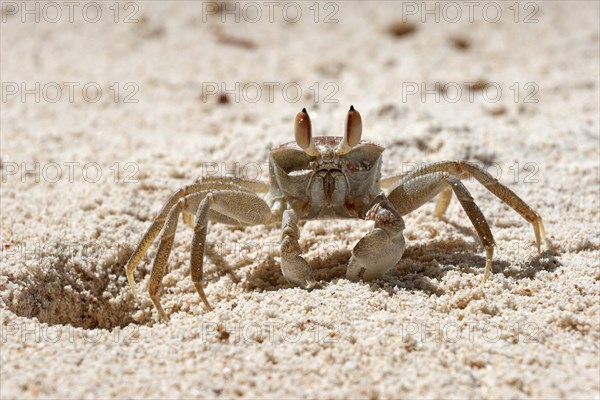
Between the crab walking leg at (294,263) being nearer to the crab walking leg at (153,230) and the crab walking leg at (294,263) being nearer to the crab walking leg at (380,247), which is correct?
the crab walking leg at (380,247)

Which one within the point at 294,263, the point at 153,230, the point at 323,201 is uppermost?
the point at 323,201

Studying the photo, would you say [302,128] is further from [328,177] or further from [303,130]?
[328,177]

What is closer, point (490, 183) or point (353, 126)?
point (353, 126)

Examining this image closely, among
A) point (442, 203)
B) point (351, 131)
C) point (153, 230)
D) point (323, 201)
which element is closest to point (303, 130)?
point (351, 131)

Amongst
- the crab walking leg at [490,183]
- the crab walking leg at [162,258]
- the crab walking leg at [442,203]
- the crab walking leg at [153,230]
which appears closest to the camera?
the crab walking leg at [162,258]

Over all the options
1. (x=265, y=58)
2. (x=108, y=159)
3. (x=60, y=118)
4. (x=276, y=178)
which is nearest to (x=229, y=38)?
(x=265, y=58)

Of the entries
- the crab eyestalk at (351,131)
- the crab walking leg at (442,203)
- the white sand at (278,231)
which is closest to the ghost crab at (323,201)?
the crab eyestalk at (351,131)
